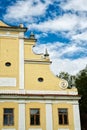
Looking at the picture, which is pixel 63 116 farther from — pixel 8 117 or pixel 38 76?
pixel 8 117

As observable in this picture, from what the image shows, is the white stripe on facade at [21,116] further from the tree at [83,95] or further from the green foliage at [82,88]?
the green foliage at [82,88]

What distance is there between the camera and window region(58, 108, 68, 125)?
2422cm

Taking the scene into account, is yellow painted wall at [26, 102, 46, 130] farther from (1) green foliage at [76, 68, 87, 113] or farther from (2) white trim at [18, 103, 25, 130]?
(1) green foliage at [76, 68, 87, 113]

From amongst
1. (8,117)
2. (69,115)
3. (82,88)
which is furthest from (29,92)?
(82,88)

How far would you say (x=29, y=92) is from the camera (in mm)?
24438

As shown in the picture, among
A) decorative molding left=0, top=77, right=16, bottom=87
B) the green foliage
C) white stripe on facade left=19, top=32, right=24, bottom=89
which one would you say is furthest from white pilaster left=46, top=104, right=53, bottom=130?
the green foliage

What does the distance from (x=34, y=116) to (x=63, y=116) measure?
8.35 ft

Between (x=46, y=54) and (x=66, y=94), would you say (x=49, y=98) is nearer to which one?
(x=66, y=94)

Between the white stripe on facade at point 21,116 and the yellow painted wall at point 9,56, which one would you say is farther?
the yellow painted wall at point 9,56

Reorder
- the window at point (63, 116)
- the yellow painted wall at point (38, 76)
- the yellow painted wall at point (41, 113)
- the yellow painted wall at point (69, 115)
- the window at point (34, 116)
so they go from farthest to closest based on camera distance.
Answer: the yellow painted wall at point (38, 76)
the window at point (63, 116)
the yellow painted wall at point (69, 115)
the window at point (34, 116)
the yellow painted wall at point (41, 113)

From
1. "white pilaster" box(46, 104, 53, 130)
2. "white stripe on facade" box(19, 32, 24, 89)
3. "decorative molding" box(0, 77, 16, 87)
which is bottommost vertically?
"white pilaster" box(46, 104, 53, 130)

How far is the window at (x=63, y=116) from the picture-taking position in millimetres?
24220

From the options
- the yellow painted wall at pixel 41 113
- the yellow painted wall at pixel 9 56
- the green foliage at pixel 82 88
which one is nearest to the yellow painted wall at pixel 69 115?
the yellow painted wall at pixel 41 113

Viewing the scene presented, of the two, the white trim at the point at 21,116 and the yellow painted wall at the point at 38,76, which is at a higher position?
the yellow painted wall at the point at 38,76
